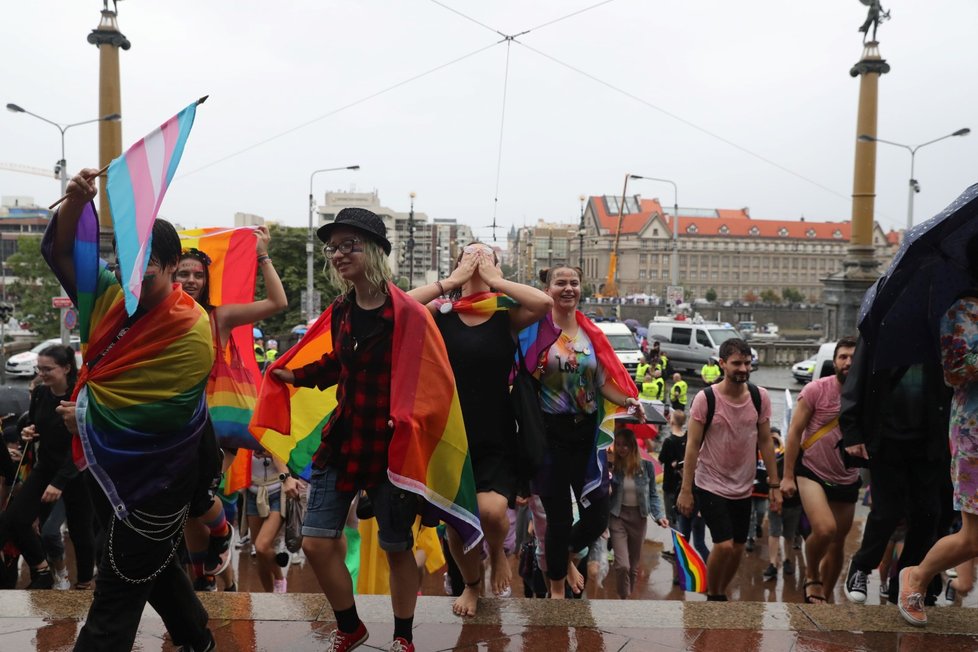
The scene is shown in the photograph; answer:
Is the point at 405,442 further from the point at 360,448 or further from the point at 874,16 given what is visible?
the point at 874,16

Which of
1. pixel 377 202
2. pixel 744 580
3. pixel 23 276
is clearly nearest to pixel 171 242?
pixel 744 580

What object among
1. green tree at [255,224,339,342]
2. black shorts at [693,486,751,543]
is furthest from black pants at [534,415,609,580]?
green tree at [255,224,339,342]

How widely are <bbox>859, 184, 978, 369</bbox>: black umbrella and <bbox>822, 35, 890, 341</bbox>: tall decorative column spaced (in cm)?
2818

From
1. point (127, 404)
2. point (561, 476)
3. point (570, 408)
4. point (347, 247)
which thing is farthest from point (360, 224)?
point (561, 476)

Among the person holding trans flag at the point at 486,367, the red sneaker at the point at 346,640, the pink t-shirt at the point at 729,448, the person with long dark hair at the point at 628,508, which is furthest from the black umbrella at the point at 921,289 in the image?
the person with long dark hair at the point at 628,508

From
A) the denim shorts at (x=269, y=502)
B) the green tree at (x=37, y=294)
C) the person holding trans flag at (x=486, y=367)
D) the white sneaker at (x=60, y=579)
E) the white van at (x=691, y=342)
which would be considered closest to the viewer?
the person holding trans flag at (x=486, y=367)

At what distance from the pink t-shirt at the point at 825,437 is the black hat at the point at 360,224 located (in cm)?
299

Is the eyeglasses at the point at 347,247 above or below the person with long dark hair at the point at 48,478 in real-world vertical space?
above

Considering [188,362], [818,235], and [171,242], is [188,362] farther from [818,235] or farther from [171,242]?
[818,235]

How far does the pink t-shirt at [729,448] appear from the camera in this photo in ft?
17.6

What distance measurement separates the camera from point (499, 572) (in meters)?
4.68

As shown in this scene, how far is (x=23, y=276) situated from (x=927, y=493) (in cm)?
4392

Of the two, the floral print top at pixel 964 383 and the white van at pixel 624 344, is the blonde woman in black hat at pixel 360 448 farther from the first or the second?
the white van at pixel 624 344

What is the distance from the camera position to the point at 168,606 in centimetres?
340
